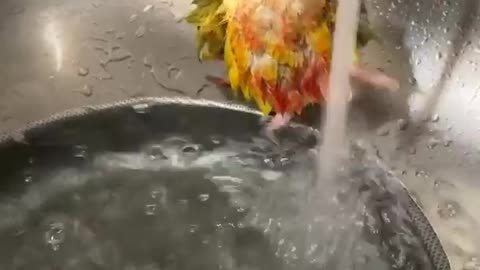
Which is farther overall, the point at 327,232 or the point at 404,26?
the point at 404,26

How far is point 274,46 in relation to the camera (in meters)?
0.82

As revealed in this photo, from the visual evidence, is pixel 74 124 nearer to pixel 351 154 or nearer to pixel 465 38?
pixel 351 154

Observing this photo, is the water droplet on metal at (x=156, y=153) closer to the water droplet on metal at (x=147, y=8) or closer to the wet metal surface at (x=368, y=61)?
the wet metal surface at (x=368, y=61)

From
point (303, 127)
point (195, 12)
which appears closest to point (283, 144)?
point (303, 127)

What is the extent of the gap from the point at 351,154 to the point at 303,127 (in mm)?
51

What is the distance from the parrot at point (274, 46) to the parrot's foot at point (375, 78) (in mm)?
45

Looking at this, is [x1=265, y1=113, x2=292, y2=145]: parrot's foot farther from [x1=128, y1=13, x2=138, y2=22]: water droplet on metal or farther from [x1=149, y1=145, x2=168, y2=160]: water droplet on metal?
[x1=128, y1=13, x2=138, y2=22]: water droplet on metal

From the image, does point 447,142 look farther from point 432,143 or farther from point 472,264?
point 472,264

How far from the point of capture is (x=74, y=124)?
0.92 meters

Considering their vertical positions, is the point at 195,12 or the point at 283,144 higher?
the point at 195,12

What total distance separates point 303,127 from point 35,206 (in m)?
0.26

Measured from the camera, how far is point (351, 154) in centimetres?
90

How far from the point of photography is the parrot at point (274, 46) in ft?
2.64

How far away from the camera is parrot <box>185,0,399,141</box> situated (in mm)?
804
